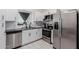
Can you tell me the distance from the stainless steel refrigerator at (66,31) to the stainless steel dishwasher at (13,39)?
100 cm

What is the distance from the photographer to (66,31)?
8.70ft

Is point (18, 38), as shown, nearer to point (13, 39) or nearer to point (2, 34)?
point (13, 39)

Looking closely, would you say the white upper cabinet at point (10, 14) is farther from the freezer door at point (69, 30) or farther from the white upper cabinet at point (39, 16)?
the freezer door at point (69, 30)

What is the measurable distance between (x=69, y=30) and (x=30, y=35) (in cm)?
110

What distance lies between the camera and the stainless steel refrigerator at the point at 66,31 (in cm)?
254

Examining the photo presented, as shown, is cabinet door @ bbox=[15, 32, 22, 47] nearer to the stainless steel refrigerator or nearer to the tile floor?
the tile floor

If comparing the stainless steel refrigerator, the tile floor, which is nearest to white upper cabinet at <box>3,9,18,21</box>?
the tile floor

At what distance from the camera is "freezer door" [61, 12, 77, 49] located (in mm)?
2539

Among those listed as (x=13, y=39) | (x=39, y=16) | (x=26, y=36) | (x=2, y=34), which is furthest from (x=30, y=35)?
(x=2, y=34)

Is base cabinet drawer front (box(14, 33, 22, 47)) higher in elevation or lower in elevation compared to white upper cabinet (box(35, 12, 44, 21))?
lower
